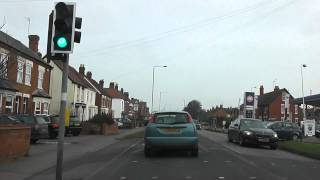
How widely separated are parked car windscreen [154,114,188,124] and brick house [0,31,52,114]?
14.4 m

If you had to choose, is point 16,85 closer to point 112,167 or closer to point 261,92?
point 112,167

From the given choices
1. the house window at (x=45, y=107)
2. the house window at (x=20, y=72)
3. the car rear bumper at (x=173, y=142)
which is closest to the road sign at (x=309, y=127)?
the house window at (x=45, y=107)

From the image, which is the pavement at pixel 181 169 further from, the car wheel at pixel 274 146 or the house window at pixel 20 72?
the house window at pixel 20 72

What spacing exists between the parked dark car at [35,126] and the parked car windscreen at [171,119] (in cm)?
844

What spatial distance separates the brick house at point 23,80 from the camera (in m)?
34.3

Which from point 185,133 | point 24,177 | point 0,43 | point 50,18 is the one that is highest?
point 0,43

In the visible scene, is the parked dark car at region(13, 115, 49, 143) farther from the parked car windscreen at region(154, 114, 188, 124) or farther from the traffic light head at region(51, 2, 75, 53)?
the traffic light head at region(51, 2, 75, 53)

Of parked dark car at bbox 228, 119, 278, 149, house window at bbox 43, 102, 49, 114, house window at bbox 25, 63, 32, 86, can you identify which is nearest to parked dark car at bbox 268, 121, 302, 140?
parked dark car at bbox 228, 119, 278, 149

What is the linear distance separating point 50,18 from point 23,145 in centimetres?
774

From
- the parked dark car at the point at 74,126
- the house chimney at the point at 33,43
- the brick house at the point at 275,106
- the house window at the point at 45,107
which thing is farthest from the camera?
the brick house at the point at 275,106

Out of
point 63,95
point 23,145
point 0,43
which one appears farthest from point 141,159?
point 0,43

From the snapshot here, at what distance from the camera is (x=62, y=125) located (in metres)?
10.3

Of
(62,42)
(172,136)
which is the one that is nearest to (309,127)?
(172,136)

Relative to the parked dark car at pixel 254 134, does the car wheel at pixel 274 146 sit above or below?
below
